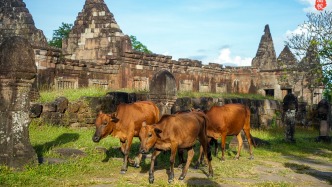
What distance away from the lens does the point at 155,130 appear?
6879 mm

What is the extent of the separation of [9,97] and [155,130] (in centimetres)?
296

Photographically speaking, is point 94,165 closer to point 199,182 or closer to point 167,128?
point 167,128

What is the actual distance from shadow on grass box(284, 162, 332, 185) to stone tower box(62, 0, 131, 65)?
48.5 ft

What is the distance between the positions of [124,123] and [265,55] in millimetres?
27597

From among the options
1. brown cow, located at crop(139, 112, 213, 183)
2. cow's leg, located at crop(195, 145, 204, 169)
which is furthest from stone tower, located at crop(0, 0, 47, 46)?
brown cow, located at crop(139, 112, 213, 183)

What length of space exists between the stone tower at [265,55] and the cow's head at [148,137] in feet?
91.8

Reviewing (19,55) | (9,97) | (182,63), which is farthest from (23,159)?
(182,63)

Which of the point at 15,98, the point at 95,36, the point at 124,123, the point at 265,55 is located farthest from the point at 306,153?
the point at 265,55

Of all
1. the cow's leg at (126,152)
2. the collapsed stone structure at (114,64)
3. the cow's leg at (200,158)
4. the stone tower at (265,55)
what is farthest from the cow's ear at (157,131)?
the stone tower at (265,55)

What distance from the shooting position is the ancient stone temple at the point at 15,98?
7340 millimetres

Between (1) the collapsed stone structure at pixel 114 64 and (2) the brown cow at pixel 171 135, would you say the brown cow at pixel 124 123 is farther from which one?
(1) the collapsed stone structure at pixel 114 64

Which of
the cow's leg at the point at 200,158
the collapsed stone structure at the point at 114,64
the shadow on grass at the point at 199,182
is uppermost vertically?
the collapsed stone structure at the point at 114,64

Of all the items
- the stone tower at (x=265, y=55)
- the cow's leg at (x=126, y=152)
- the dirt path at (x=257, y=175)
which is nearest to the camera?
the dirt path at (x=257, y=175)

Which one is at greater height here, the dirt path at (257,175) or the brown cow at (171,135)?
the brown cow at (171,135)
